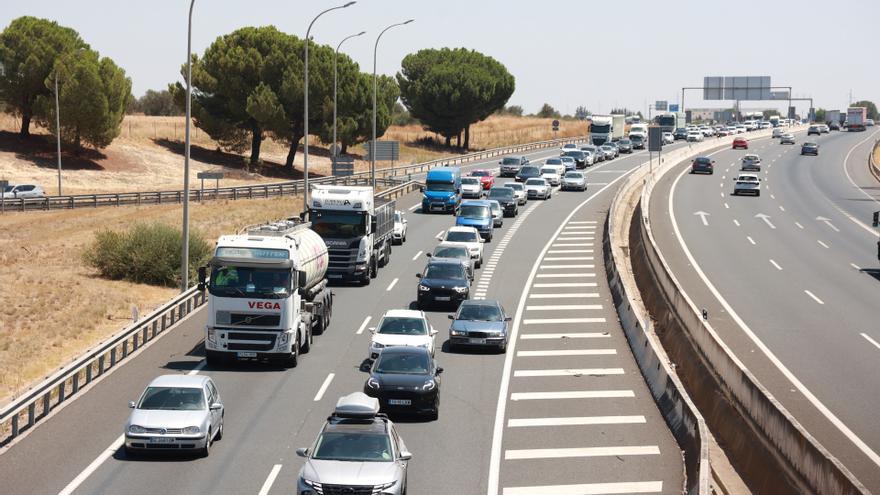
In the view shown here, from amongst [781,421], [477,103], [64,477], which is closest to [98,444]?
[64,477]

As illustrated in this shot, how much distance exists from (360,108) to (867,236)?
5360 cm

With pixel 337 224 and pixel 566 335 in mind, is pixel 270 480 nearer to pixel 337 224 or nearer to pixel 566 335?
pixel 566 335

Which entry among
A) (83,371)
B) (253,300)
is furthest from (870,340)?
(83,371)

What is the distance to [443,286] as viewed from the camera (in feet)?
127

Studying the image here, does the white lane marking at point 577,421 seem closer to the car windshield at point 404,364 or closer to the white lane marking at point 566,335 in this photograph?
the car windshield at point 404,364

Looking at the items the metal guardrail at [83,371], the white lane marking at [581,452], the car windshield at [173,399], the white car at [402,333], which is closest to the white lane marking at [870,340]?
the white car at [402,333]

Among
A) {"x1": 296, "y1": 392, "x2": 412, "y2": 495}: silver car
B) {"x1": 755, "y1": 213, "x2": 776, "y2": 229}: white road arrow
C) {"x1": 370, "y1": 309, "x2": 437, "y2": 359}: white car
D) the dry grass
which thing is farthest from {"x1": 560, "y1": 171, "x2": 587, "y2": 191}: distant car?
{"x1": 296, "y1": 392, "x2": 412, "y2": 495}: silver car

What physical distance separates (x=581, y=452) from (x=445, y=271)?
58.6 feet

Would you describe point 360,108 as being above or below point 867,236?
above

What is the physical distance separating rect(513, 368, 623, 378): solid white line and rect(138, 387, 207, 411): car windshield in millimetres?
10235

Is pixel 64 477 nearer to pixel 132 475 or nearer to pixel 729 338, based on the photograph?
pixel 132 475

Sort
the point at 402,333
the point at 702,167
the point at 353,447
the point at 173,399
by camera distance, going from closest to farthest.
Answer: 1. the point at 353,447
2. the point at 173,399
3. the point at 402,333
4. the point at 702,167

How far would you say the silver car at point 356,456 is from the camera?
17547 millimetres

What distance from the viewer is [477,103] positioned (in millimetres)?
134750
